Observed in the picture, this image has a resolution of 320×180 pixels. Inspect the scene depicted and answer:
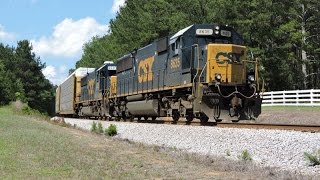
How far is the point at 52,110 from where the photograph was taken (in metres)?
102

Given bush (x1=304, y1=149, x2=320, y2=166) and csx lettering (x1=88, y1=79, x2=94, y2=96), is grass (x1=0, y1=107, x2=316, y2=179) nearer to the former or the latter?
bush (x1=304, y1=149, x2=320, y2=166)

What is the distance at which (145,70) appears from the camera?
23.5 meters

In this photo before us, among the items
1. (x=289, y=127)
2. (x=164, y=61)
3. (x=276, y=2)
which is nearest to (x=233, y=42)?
(x=164, y=61)

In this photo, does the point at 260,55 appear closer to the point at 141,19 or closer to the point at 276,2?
the point at 276,2

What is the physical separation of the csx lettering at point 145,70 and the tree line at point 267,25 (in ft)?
53.1

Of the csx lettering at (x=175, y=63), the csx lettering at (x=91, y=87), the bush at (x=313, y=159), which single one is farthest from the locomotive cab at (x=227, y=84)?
the csx lettering at (x=91, y=87)

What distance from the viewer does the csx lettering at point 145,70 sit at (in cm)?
2269

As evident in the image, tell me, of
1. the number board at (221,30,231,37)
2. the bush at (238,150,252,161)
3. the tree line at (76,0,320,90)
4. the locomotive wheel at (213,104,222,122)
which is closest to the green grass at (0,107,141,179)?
the bush at (238,150,252,161)

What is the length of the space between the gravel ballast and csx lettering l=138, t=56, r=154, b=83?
23.8 ft

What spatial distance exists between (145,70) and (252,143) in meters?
12.7

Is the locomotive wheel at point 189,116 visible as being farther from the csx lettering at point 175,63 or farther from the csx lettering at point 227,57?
the csx lettering at point 227,57

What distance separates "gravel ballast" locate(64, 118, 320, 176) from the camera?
9773 mm

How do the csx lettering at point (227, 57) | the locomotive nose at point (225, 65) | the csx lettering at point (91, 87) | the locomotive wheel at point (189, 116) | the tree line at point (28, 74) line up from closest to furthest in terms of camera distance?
the locomotive nose at point (225, 65), the csx lettering at point (227, 57), the locomotive wheel at point (189, 116), the csx lettering at point (91, 87), the tree line at point (28, 74)

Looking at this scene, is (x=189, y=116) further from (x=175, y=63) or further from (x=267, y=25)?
(x=267, y=25)
